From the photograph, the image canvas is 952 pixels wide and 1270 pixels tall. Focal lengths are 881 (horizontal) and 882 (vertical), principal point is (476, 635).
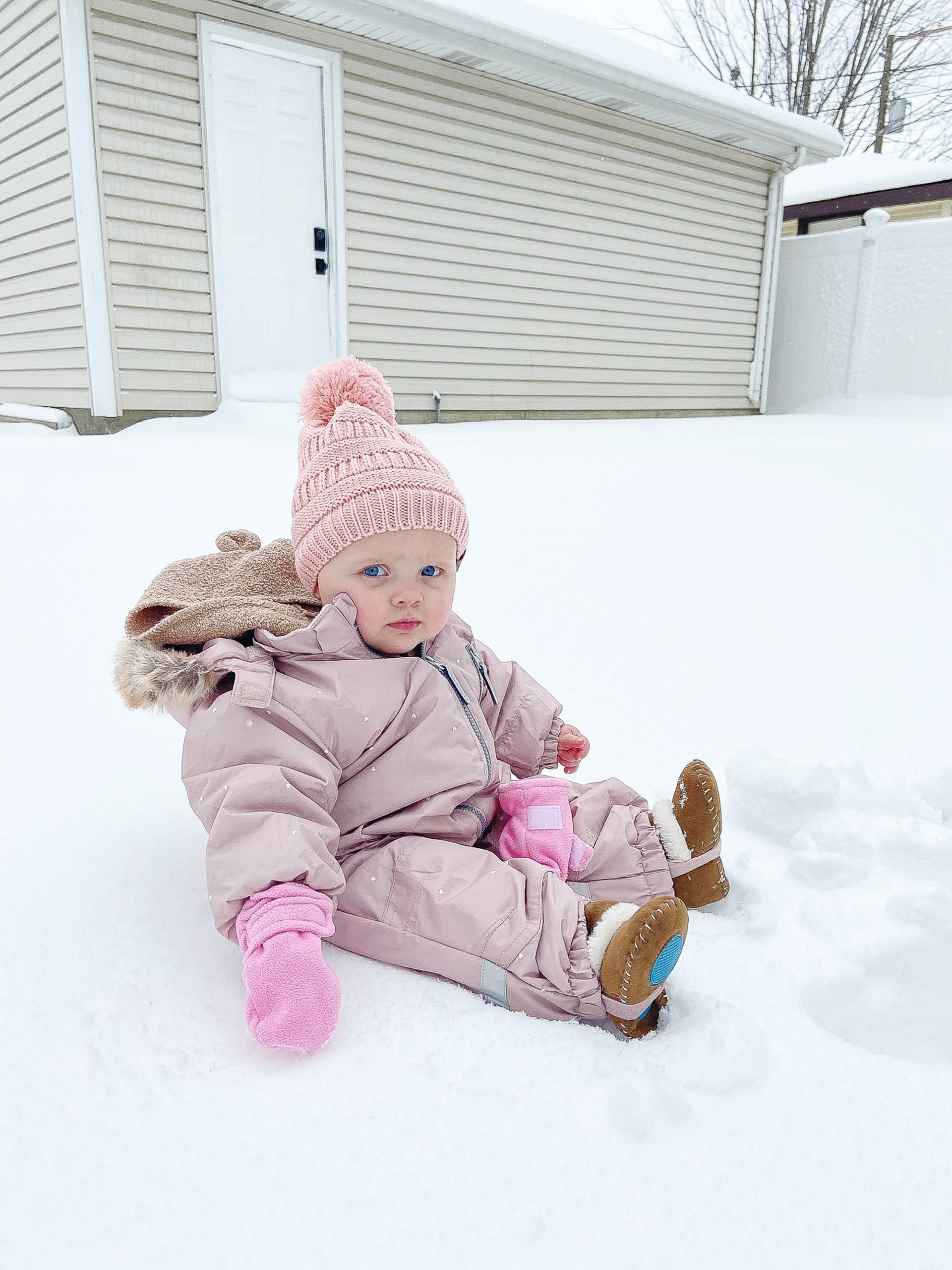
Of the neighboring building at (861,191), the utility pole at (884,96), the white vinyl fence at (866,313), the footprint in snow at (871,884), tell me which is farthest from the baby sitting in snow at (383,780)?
the utility pole at (884,96)

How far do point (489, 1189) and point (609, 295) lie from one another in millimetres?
8031

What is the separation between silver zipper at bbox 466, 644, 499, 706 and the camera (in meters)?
1.63

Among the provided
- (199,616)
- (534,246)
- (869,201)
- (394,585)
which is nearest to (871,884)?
(394,585)

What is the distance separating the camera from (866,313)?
30.8 ft

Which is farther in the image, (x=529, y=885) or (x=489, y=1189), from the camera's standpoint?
(x=529, y=885)

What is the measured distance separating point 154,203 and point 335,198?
124cm

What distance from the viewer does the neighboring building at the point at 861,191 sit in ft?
38.6

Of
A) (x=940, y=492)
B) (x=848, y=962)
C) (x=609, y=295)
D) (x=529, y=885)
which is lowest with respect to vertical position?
(x=848, y=962)

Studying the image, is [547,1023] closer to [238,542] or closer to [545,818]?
[545,818]

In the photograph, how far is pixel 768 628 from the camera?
2637 mm

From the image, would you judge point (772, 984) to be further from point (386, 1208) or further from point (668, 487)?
point (668, 487)

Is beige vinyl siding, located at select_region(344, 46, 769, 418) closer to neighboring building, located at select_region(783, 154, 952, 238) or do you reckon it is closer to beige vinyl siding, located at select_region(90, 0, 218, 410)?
beige vinyl siding, located at select_region(90, 0, 218, 410)

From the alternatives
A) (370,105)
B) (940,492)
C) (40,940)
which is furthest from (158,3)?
(40,940)

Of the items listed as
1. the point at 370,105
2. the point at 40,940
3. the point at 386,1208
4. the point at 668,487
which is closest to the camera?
the point at 386,1208
